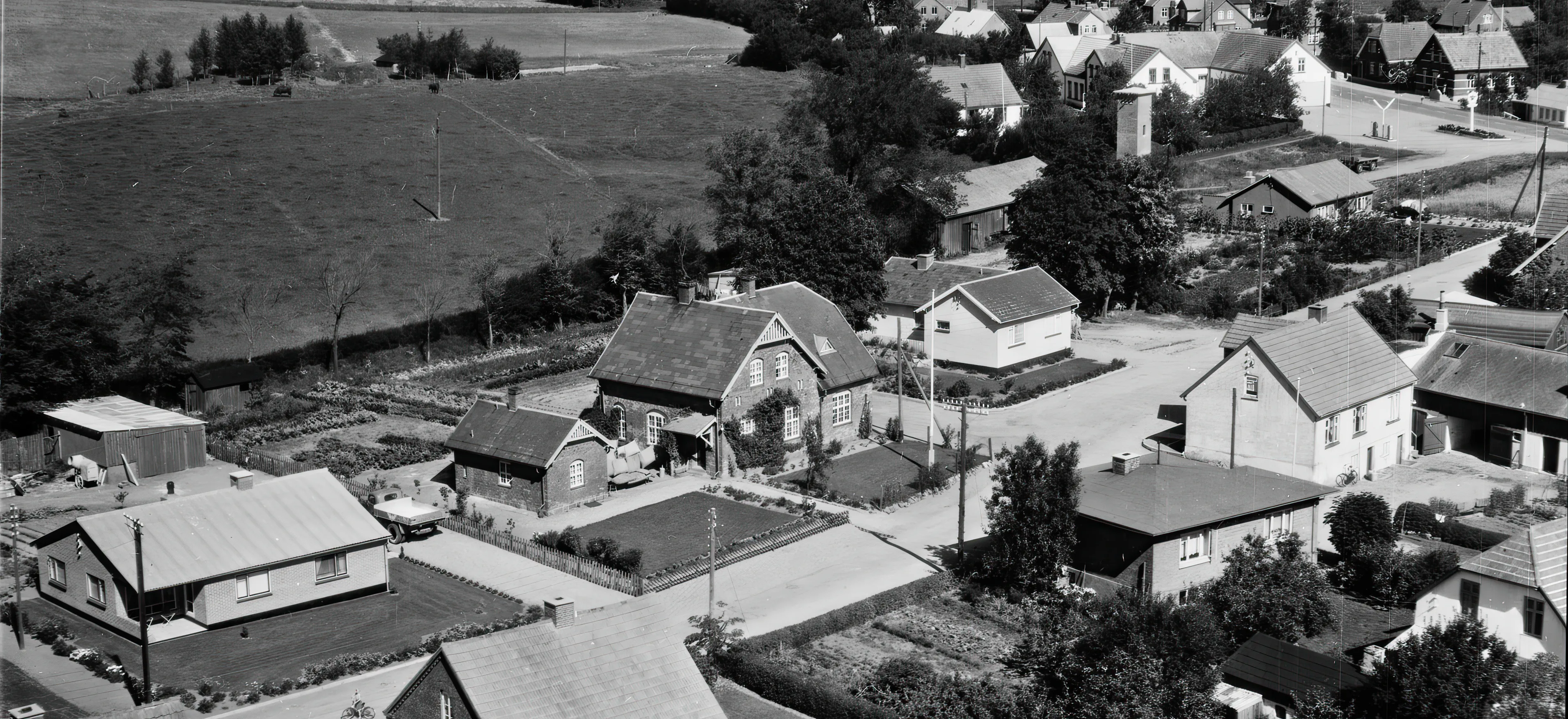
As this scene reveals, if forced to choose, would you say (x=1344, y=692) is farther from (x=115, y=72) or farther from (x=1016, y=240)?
(x=115, y=72)

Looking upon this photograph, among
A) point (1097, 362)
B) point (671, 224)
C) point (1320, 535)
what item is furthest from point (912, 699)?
point (671, 224)

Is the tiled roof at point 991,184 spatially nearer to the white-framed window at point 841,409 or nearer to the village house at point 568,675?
the white-framed window at point 841,409

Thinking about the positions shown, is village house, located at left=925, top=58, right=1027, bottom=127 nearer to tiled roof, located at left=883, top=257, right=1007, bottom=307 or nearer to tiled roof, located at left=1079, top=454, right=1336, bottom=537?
tiled roof, located at left=883, top=257, right=1007, bottom=307

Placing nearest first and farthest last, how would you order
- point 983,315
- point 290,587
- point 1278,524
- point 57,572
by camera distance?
point 290,587 → point 57,572 → point 1278,524 → point 983,315

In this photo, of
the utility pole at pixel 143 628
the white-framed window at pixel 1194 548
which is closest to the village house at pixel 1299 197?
the white-framed window at pixel 1194 548

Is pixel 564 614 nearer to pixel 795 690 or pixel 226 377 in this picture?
pixel 795 690

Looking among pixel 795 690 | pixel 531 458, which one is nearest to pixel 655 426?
pixel 531 458

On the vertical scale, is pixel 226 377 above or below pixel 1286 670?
above
